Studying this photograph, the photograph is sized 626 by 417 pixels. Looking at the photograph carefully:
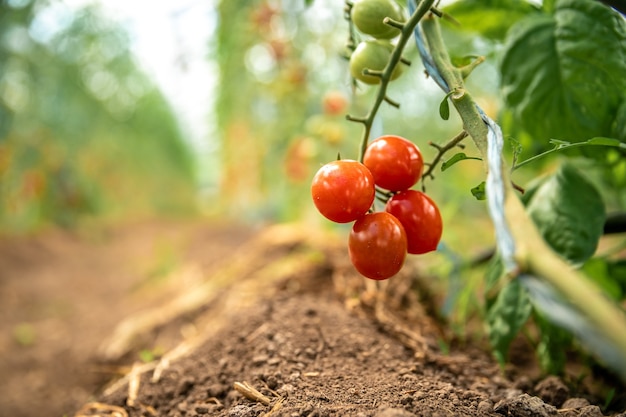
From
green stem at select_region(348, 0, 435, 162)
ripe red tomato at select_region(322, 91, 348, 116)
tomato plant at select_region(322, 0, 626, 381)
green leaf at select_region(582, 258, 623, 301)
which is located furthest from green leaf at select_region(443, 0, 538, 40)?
ripe red tomato at select_region(322, 91, 348, 116)

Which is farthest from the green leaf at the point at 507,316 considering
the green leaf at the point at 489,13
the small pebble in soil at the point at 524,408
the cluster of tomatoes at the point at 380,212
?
the green leaf at the point at 489,13

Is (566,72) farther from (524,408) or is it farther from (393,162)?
(524,408)

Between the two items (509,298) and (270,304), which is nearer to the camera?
(509,298)

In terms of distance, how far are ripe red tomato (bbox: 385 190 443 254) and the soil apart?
0.21 meters

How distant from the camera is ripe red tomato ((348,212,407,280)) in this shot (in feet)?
2.00

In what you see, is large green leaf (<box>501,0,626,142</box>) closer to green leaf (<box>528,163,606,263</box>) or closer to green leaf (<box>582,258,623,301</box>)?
green leaf (<box>528,163,606,263</box>)

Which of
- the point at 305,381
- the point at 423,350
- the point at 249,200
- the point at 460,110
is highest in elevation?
the point at 460,110

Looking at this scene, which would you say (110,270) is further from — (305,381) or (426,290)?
(305,381)

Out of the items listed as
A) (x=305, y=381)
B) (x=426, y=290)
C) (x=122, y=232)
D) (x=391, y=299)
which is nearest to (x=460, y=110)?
(x=305, y=381)

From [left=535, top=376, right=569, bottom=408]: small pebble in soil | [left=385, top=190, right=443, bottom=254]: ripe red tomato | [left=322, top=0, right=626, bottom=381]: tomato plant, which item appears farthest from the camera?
[left=535, top=376, right=569, bottom=408]: small pebble in soil

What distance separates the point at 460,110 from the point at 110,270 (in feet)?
10.6

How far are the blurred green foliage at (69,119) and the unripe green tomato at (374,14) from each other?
2190 millimetres

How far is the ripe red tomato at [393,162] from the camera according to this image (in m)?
0.65

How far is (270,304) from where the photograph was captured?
3.88 ft
